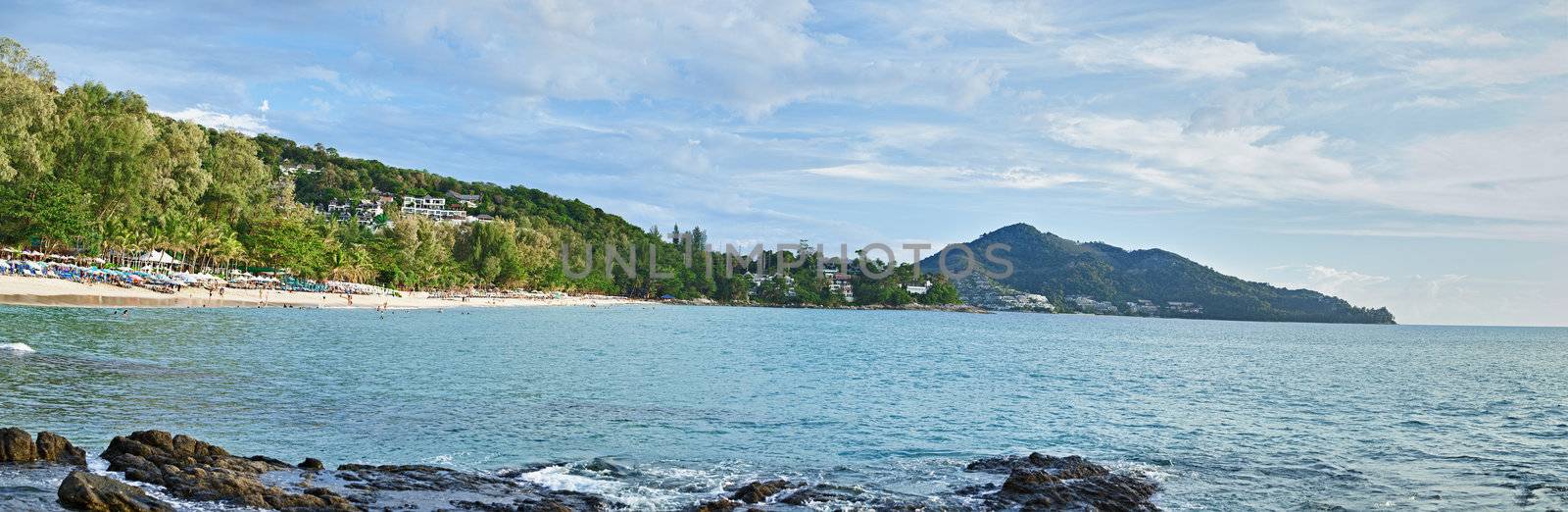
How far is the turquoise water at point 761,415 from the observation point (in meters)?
21.1

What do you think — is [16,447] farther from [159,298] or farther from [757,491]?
[159,298]

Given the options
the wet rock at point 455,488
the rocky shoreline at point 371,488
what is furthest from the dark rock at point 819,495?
the wet rock at point 455,488

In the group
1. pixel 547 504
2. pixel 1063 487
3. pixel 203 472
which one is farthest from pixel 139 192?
pixel 1063 487

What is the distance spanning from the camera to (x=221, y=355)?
4103 centimetres

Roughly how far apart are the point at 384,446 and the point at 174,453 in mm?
5221

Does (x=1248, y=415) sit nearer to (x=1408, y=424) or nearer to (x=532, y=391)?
(x=1408, y=424)

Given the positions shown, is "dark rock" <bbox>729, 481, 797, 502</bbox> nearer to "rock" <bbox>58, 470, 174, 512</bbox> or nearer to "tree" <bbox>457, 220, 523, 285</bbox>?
"rock" <bbox>58, 470, 174, 512</bbox>

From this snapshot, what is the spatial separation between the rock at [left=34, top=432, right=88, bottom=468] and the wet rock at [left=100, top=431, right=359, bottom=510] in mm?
411

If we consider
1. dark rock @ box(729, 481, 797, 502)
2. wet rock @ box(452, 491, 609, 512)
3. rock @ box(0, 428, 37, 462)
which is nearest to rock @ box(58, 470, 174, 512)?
rock @ box(0, 428, 37, 462)

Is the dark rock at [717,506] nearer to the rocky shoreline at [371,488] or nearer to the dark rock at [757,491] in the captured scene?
the rocky shoreline at [371,488]

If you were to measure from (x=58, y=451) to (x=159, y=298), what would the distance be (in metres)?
70.0

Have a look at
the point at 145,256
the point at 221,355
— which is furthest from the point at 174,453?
the point at 145,256

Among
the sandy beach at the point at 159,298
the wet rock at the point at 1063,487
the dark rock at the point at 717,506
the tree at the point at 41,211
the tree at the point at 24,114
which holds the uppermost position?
the tree at the point at 24,114

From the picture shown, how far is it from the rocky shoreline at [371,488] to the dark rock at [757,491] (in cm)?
2
